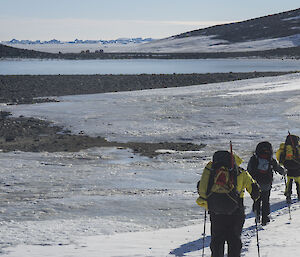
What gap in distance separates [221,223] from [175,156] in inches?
356

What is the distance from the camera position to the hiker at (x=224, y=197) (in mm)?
5391

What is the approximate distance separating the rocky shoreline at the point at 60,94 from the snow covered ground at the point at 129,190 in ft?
2.51

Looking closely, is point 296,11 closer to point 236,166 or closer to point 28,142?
point 28,142

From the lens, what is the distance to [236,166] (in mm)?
5457

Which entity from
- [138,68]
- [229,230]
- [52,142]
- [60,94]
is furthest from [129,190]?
[138,68]

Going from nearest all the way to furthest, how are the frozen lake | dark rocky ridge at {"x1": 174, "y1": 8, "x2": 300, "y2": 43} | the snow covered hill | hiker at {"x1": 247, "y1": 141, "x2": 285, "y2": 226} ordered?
hiker at {"x1": 247, "y1": 141, "x2": 285, "y2": 226} < the frozen lake < the snow covered hill < dark rocky ridge at {"x1": 174, "y1": 8, "x2": 300, "y2": 43}

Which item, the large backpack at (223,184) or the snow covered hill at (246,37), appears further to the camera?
the snow covered hill at (246,37)

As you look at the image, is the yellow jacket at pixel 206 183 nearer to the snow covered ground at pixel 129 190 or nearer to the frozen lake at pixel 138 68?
the snow covered ground at pixel 129 190

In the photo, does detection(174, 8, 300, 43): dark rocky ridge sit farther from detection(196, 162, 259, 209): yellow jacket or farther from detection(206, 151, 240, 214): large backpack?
detection(206, 151, 240, 214): large backpack

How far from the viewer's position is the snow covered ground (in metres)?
7.29

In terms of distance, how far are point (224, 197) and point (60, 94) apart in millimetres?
29097

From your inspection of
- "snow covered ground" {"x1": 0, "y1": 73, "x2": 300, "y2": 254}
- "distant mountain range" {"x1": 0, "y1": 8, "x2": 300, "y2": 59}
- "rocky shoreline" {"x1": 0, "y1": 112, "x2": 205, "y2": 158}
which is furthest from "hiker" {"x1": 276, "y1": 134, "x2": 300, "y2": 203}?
"distant mountain range" {"x1": 0, "y1": 8, "x2": 300, "y2": 59}

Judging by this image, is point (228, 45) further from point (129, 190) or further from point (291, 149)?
point (291, 149)

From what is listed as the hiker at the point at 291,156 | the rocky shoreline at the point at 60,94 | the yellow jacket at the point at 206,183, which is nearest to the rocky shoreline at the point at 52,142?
the rocky shoreline at the point at 60,94
